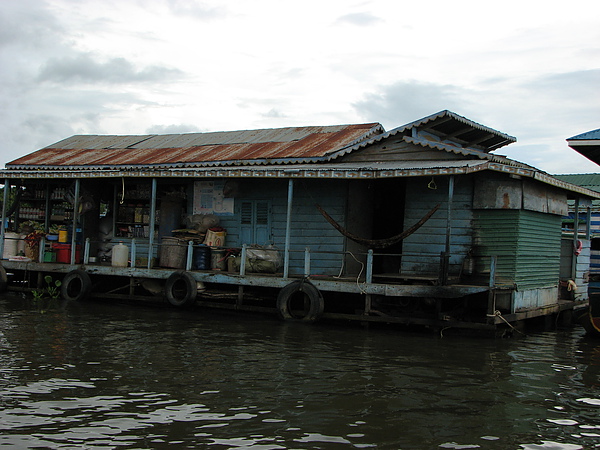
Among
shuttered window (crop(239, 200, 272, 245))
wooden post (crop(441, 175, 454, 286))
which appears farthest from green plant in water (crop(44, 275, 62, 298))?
wooden post (crop(441, 175, 454, 286))

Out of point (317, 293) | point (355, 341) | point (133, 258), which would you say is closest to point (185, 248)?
point (133, 258)

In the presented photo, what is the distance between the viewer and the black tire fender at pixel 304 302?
1437 centimetres

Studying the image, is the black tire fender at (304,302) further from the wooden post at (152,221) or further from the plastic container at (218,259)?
the wooden post at (152,221)

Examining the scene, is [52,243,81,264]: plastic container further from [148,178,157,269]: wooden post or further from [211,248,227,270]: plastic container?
[211,248,227,270]: plastic container

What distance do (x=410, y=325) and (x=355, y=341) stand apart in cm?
206

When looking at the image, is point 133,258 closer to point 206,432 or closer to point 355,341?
point 355,341

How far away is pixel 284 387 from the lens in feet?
29.5

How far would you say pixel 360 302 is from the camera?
51.6 ft

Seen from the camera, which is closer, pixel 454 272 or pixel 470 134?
pixel 454 272

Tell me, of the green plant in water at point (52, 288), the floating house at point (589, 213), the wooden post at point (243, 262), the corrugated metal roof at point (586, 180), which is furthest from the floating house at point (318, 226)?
the corrugated metal roof at point (586, 180)

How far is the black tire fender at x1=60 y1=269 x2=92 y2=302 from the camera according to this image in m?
17.5

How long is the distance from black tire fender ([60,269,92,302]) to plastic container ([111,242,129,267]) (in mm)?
820

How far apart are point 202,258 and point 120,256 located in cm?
239

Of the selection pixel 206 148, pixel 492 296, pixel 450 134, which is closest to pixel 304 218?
pixel 450 134
